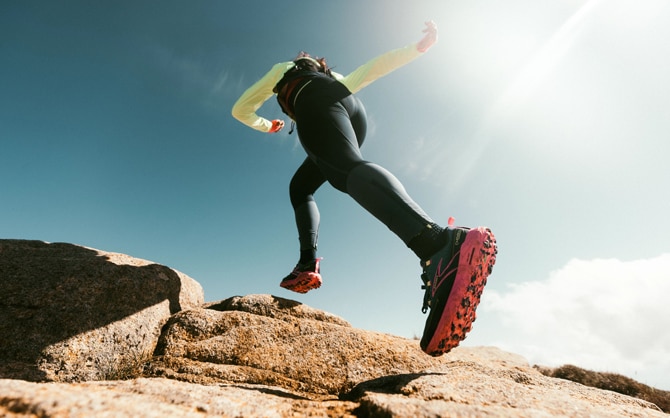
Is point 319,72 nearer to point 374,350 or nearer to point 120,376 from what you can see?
point 374,350

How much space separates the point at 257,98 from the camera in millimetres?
3652

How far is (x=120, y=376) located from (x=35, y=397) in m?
1.65

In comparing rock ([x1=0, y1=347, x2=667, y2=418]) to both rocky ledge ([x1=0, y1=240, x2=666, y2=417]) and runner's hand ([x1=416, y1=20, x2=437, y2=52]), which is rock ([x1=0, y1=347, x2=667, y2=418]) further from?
runner's hand ([x1=416, y1=20, x2=437, y2=52])

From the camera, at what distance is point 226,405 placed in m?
1.17

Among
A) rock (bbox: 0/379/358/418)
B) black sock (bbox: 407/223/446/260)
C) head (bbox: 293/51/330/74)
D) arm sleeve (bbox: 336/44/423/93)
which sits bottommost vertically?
rock (bbox: 0/379/358/418)

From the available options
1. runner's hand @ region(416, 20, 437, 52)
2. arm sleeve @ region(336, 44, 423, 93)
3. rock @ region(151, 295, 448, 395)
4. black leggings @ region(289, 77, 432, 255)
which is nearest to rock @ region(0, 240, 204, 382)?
rock @ region(151, 295, 448, 395)

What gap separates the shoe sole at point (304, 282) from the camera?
3.53 meters

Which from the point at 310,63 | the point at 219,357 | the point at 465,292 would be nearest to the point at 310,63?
the point at 310,63

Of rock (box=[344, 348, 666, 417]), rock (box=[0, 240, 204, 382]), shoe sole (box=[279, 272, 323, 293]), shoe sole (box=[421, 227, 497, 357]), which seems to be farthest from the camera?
shoe sole (box=[279, 272, 323, 293])

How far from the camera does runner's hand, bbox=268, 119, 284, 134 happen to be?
4.32 m

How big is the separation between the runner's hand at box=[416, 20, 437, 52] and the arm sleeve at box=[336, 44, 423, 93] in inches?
2.0

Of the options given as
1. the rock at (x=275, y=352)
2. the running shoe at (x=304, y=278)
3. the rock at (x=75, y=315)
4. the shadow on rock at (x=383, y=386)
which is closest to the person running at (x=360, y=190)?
the running shoe at (x=304, y=278)

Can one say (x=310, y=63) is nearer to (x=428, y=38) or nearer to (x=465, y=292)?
(x=428, y=38)

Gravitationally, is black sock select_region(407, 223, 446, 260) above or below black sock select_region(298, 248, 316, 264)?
below
